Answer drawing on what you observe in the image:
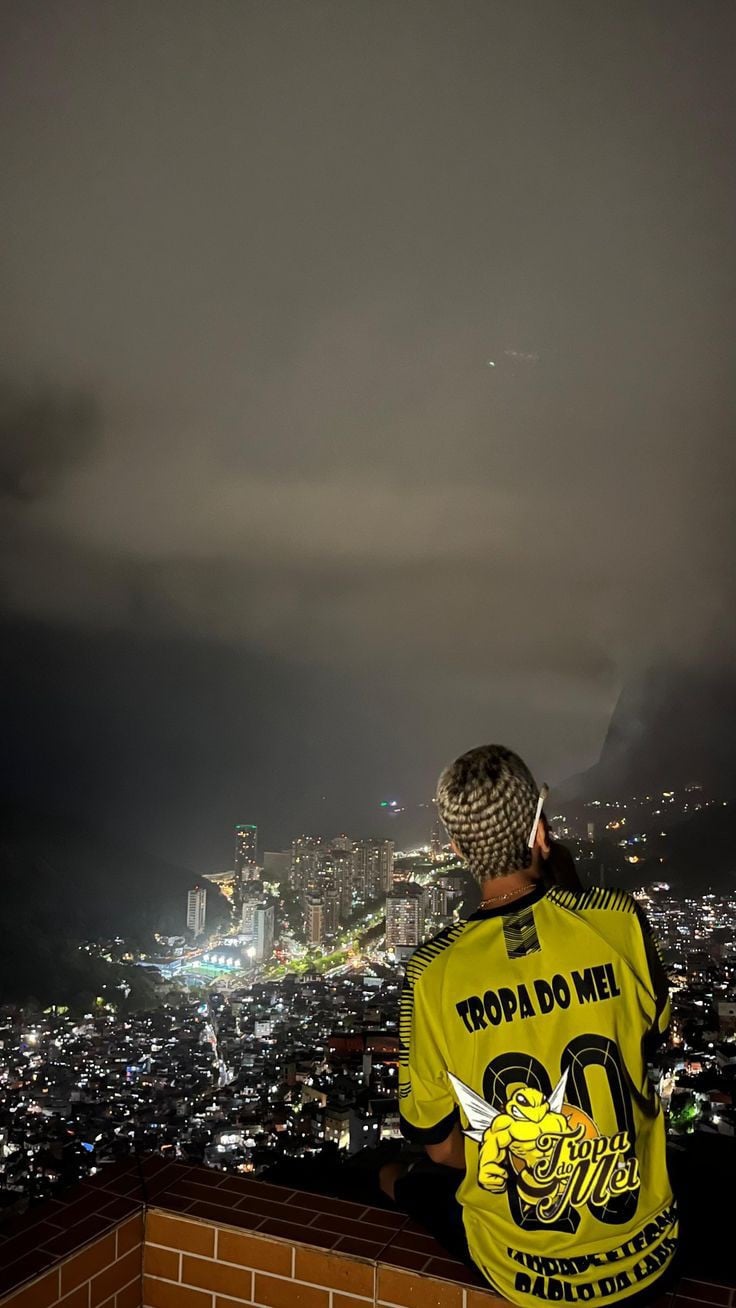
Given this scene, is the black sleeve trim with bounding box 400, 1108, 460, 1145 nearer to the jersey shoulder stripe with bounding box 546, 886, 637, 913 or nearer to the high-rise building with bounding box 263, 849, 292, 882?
the jersey shoulder stripe with bounding box 546, 886, 637, 913

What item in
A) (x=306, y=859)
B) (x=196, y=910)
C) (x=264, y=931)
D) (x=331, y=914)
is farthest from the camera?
(x=306, y=859)

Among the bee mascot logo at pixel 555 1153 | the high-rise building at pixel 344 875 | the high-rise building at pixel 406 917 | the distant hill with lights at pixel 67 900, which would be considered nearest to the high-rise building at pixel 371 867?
the high-rise building at pixel 344 875

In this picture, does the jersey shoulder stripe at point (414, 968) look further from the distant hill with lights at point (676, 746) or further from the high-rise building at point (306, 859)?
the high-rise building at point (306, 859)

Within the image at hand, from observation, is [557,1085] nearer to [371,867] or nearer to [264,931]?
[371,867]

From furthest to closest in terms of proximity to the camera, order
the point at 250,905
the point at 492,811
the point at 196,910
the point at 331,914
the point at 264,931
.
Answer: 1. the point at 196,910
2. the point at 250,905
3. the point at 264,931
4. the point at 331,914
5. the point at 492,811

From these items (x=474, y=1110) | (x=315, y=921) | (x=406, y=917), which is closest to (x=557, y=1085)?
(x=474, y=1110)

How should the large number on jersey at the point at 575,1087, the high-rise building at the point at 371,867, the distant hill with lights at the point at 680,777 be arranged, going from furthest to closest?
the high-rise building at the point at 371,867
the distant hill with lights at the point at 680,777
the large number on jersey at the point at 575,1087
